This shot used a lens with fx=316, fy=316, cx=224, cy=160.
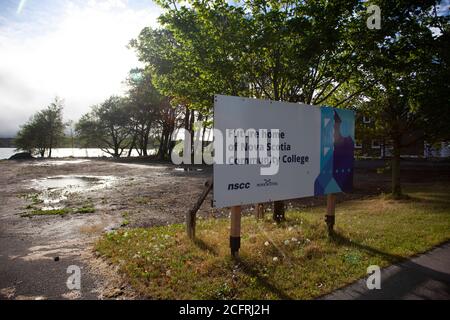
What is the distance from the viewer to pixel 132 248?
275 inches

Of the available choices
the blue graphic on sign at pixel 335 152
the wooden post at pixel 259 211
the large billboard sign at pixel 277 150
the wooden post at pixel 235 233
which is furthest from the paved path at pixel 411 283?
the wooden post at pixel 259 211

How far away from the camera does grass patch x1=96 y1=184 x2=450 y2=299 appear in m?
4.93

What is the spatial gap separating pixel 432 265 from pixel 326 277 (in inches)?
84.0

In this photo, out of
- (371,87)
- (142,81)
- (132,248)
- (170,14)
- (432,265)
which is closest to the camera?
(432,265)

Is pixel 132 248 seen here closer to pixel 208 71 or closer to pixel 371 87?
pixel 208 71

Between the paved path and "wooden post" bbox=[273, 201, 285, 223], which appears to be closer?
the paved path

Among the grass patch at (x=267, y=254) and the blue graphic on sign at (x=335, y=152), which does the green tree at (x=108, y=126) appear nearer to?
the grass patch at (x=267, y=254)

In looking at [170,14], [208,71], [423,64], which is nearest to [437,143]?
[423,64]

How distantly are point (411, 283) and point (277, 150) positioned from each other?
3209mm

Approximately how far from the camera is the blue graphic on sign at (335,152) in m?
7.41

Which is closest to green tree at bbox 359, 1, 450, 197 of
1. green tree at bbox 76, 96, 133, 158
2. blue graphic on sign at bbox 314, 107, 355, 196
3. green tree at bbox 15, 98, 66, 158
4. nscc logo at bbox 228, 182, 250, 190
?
blue graphic on sign at bbox 314, 107, 355, 196

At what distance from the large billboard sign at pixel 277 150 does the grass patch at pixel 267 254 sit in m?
1.15

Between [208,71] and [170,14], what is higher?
[170,14]

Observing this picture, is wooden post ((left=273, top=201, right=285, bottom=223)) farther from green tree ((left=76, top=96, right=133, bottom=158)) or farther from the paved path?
green tree ((left=76, top=96, right=133, bottom=158))
